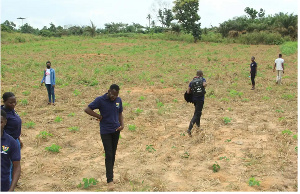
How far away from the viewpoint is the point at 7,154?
3.31 metres

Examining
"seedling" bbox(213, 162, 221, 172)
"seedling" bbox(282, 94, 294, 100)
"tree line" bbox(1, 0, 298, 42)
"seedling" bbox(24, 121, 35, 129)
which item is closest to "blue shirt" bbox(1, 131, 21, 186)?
"seedling" bbox(213, 162, 221, 172)

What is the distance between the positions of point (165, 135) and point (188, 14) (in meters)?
29.0

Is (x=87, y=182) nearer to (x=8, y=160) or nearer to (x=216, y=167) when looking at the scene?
(x=8, y=160)

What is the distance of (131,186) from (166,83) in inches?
396

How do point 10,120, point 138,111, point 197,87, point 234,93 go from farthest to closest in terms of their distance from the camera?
point 234,93 → point 138,111 → point 197,87 → point 10,120

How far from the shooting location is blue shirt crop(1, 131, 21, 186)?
328 cm

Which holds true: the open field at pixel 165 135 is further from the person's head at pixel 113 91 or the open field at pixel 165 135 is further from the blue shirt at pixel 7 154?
the blue shirt at pixel 7 154

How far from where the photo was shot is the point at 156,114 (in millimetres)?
9680

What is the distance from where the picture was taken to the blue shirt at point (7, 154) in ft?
10.8

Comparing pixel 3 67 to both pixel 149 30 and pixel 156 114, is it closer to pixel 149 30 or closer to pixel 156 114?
pixel 156 114

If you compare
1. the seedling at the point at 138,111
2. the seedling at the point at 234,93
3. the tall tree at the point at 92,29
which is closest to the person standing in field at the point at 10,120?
the seedling at the point at 138,111

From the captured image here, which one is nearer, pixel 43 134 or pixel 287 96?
pixel 43 134

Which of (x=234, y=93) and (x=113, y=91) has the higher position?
(x=113, y=91)

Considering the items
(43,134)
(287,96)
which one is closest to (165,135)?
(43,134)
